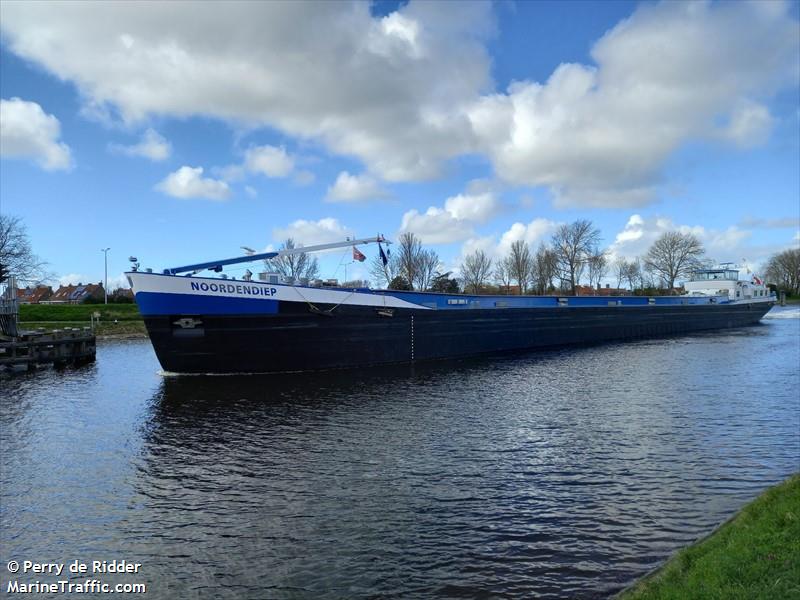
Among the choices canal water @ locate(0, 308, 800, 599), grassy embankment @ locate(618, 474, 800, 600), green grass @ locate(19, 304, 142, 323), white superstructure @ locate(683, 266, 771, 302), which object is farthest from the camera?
white superstructure @ locate(683, 266, 771, 302)

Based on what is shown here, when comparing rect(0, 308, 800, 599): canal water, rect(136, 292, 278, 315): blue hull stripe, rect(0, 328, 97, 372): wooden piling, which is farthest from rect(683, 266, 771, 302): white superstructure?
rect(0, 328, 97, 372): wooden piling

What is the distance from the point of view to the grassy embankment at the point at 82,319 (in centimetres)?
4525

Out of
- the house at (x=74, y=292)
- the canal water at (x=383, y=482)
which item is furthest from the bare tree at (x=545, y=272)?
the house at (x=74, y=292)

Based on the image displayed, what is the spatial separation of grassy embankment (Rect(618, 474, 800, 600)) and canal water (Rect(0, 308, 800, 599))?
65 centimetres

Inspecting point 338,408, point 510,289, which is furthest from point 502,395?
point 510,289

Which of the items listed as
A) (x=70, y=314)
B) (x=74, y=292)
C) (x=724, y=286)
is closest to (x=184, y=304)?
(x=70, y=314)

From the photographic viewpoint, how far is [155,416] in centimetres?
1475

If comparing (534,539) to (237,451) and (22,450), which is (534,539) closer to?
(237,451)

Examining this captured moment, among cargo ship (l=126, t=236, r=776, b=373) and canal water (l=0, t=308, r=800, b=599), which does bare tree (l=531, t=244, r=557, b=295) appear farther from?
canal water (l=0, t=308, r=800, b=599)

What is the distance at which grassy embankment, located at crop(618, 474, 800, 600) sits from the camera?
4.68 metres

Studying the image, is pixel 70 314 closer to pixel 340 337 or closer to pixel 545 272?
pixel 340 337

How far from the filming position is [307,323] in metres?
21.3

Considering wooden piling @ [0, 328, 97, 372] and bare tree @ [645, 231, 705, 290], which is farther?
bare tree @ [645, 231, 705, 290]

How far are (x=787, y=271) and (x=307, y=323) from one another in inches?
5148
